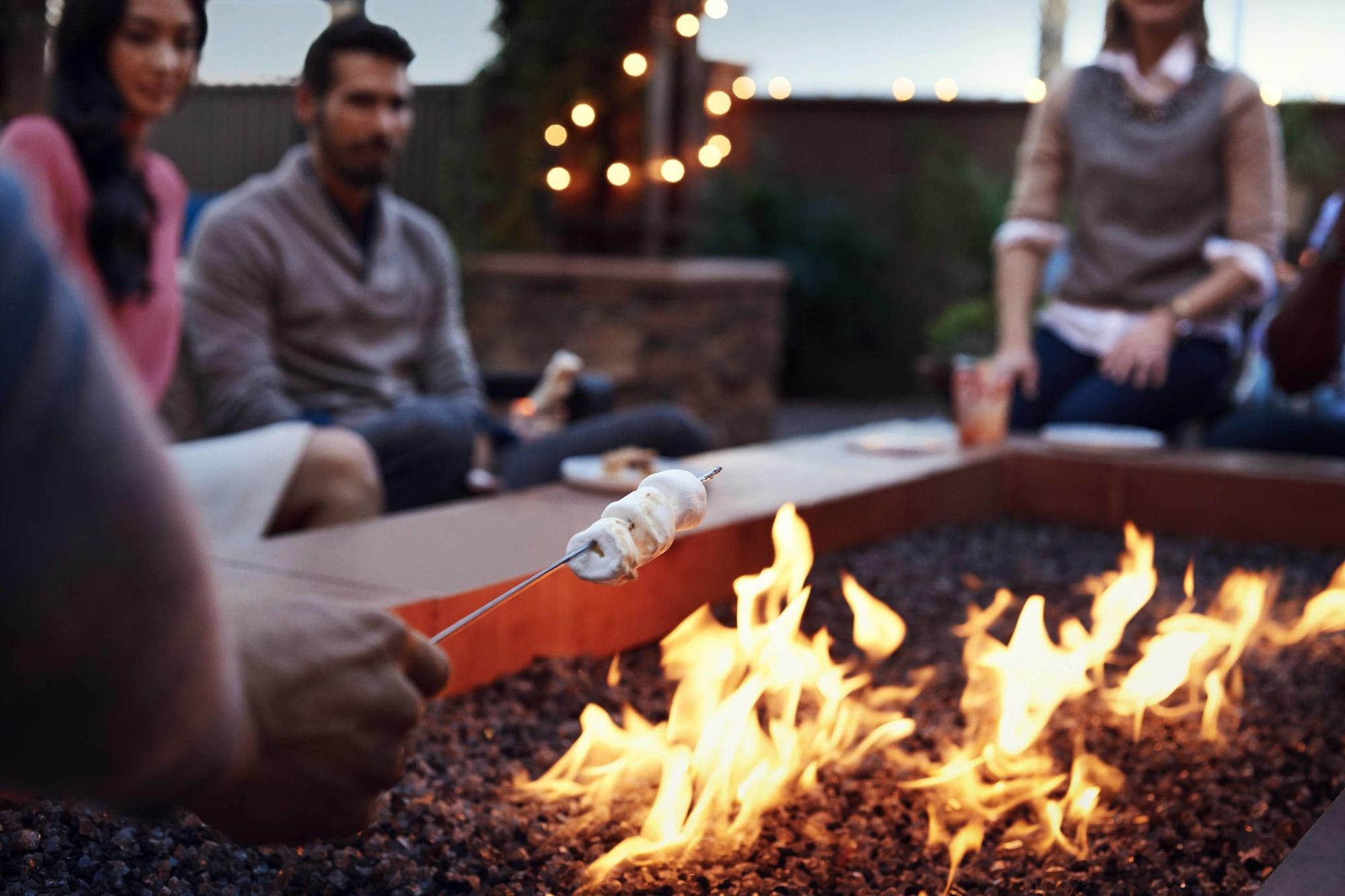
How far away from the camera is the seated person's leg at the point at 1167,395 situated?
340 cm

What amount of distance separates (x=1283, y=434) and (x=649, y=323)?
10.7 feet

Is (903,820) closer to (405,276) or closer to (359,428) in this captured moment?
(359,428)

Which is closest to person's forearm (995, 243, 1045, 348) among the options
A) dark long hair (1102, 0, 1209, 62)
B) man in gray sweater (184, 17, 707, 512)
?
dark long hair (1102, 0, 1209, 62)

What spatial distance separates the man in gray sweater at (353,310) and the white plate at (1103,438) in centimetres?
84

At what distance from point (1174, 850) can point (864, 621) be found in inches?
28.0

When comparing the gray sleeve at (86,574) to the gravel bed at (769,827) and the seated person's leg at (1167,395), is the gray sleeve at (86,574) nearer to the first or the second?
the gravel bed at (769,827)

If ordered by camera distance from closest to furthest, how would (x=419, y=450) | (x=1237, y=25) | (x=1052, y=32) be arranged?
(x=419, y=450) → (x=1237, y=25) → (x=1052, y=32)

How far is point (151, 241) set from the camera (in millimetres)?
2811

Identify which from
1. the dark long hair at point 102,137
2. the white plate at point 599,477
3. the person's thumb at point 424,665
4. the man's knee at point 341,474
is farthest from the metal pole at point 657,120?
the person's thumb at point 424,665

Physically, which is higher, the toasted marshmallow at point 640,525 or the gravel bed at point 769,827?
the toasted marshmallow at point 640,525

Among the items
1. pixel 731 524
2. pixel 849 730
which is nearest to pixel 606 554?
pixel 849 730

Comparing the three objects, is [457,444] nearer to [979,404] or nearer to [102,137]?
[102,137]

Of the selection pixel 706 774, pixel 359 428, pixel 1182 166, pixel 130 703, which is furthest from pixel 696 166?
pixel 130 703

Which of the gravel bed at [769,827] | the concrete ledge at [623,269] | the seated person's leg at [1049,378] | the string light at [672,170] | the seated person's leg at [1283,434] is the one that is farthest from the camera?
the string light at [672,170]
